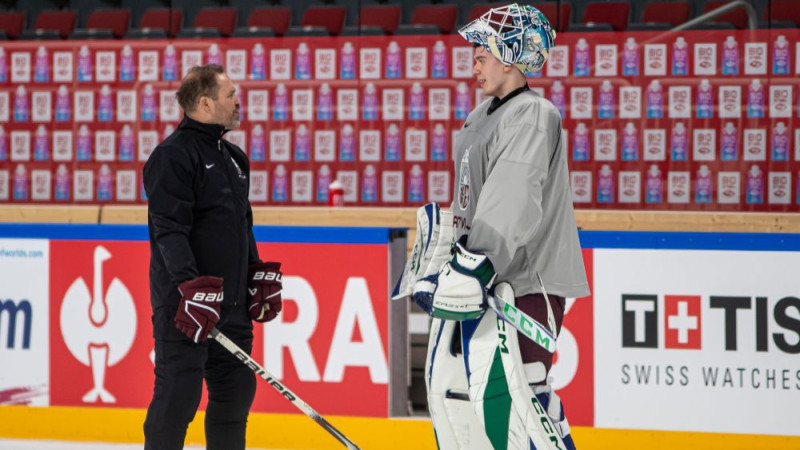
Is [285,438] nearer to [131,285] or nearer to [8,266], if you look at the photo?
[131,285]

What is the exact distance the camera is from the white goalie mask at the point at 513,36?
231 cm

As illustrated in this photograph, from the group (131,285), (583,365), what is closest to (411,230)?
(583,365)

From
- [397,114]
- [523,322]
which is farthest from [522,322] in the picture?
[397,114]

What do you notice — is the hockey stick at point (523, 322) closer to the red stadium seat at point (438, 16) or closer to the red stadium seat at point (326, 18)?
the red stadium seat at point (438, 16)

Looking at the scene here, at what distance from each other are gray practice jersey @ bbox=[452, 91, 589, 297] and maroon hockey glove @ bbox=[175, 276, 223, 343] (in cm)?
67

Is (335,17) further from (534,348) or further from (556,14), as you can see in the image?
(534,348)

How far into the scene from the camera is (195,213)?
9.44 ft

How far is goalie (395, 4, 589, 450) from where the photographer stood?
219 centimetres

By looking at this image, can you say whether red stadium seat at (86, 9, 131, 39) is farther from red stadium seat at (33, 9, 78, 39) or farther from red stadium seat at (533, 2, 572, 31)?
red stadium seat at (533, 2, 572, 31)

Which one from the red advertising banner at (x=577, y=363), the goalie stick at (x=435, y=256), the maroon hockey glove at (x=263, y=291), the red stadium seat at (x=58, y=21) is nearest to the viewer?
the goalie stick at (x=435, y=256)

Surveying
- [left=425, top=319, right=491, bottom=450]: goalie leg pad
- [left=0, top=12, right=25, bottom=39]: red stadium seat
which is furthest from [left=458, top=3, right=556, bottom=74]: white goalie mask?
[left=0, top=12, right=25, bottom=39]: red stadium seat

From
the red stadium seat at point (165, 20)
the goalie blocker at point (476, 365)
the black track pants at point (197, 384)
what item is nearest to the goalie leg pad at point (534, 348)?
the goalie blocker at point (476, 365)

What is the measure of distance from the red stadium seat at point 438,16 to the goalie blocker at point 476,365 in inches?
99.2

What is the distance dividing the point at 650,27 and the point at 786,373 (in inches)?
60.5
